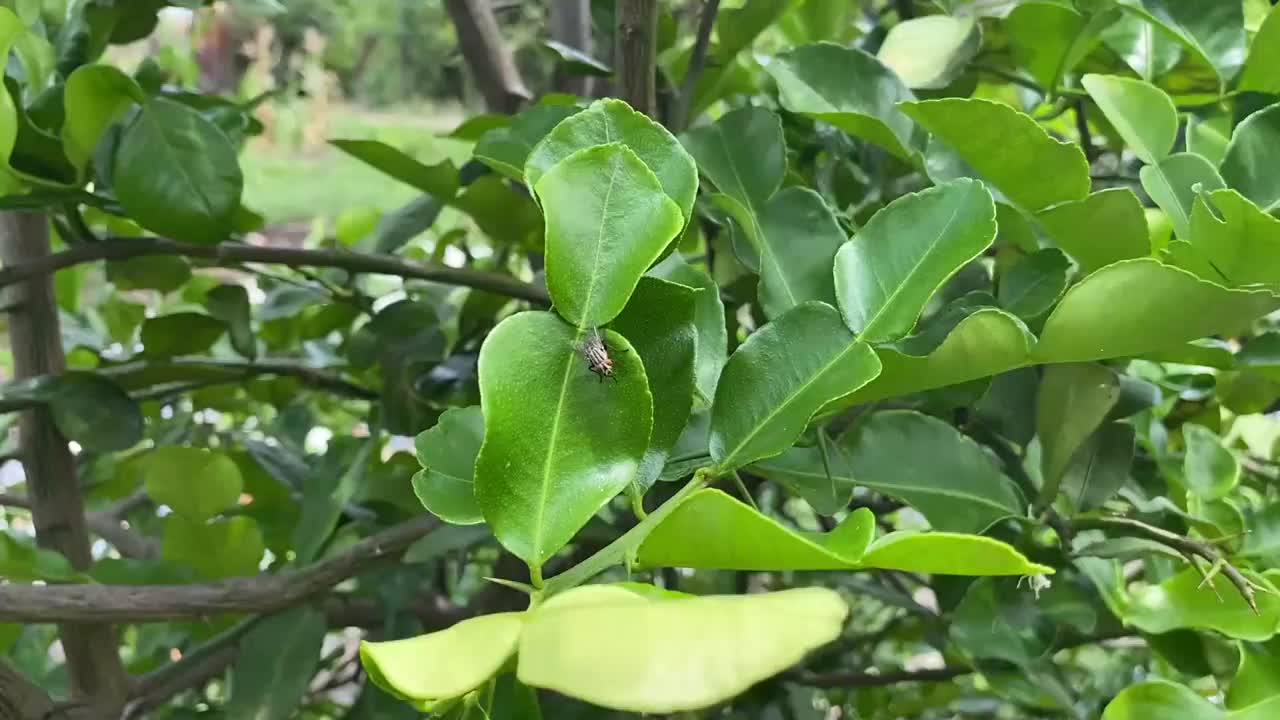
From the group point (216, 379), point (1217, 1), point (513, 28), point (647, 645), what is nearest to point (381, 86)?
point (513, 28)

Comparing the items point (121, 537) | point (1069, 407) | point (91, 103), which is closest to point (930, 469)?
point (1069, 407)

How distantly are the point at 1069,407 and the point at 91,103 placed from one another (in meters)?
0.28

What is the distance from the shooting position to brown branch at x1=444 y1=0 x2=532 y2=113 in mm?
437

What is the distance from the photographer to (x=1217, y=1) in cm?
26

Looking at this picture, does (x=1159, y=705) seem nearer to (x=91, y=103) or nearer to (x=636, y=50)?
(x=636, y=50)

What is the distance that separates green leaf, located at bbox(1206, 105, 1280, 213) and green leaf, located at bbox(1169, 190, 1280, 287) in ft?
0.11

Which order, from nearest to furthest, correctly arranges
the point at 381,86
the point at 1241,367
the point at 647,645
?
1. the point at 647,645
2. the point at 1241,367
3. the point at 381,86

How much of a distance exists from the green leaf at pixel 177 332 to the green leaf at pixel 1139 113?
0.34m

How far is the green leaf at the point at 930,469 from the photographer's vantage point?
0.71ft

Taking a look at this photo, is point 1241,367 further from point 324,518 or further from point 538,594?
point 324,518

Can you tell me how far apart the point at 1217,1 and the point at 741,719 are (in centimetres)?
28

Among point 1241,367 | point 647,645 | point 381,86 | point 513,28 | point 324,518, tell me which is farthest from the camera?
point 381,86

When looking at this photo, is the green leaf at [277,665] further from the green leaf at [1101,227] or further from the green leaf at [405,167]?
the green leaf at [1101,227]

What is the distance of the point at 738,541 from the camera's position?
0.37 feet
